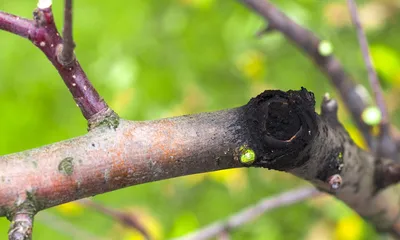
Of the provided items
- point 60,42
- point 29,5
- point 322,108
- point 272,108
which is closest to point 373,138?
point 322,108

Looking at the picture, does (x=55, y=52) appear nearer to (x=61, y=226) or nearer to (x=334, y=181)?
(x=334, y=181)

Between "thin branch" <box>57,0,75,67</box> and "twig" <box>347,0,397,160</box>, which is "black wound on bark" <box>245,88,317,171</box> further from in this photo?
"twig" <box>347,0,397,160</box>

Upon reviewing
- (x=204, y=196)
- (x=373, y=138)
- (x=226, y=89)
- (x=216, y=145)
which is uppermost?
(x=226, y=89)

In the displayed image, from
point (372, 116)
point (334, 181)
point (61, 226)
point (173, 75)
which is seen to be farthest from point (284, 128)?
point (173, 75)

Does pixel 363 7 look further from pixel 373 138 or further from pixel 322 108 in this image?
pixel 322 108

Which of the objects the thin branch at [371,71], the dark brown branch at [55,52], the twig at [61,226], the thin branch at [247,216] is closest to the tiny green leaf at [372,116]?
the thin branch at [371,71]

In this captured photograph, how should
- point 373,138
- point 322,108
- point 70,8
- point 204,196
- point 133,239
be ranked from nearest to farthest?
1. point 70,8
2. point 322,108
3. point 373,138
4. point 133,239
5. point 204,196
